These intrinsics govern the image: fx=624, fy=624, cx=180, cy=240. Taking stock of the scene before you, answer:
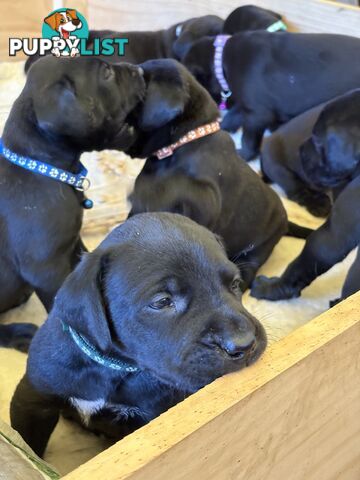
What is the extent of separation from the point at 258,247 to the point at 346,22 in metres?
1.56

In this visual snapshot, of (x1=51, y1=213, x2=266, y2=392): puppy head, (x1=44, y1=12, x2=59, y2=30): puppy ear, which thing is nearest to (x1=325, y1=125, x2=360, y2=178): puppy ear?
(x1=51, y1=213, x2=266, y2=392): puppy head

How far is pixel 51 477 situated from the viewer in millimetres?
1032

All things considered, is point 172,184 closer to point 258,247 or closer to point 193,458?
point 258,247

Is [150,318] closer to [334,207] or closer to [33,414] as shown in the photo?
[33,414]

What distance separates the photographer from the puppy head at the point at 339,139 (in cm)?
204

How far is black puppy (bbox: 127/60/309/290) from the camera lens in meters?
1.98

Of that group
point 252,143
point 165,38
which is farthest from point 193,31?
point 252,143

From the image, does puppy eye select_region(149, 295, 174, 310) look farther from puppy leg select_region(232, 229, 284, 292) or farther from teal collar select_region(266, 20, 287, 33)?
teal collar select_region(266, 20, 287, 33)

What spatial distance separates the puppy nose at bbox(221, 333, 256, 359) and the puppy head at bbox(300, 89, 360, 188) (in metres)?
1.14

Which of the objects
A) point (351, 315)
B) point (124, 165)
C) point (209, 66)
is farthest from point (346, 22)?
point (351, 315)

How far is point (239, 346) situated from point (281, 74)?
7.58 feet

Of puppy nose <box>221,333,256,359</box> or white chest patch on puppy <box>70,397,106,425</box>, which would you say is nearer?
puppy nose <box>221,333,256,359</box>

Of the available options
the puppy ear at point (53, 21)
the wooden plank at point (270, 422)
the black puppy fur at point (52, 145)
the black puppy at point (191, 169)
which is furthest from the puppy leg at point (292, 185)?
the wooden plank at point (270, 422)

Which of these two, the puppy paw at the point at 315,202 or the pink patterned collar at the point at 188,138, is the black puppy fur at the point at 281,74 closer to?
the puppy paw at the point at 315,202
